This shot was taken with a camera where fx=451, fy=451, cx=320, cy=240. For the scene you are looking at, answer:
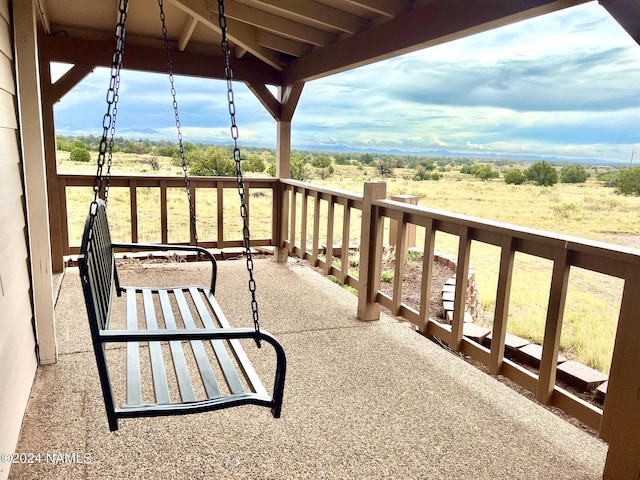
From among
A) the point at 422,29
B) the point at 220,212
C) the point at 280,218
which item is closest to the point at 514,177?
the point at 280,218

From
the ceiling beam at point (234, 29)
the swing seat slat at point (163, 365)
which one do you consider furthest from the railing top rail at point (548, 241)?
the ceiling beam at point (234, 29)

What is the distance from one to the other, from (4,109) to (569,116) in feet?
119

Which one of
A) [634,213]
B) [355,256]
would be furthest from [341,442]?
[634,213]

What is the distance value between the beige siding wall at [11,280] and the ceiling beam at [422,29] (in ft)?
7.97

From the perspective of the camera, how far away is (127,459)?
5.86 feet

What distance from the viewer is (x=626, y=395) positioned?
5.36 feet

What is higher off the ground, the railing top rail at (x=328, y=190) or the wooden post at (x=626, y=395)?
the railing top rail at (x=328, y=190)

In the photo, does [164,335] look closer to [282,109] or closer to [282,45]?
[282,45]

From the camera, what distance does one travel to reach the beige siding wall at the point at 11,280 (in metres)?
1.70

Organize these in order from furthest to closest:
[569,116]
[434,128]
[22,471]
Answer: [434,128], [569,116], [22,471]

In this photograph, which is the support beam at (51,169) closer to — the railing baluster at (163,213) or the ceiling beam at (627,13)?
the railing baluster at (163,213)

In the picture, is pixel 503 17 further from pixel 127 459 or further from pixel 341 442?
pixel 127 459

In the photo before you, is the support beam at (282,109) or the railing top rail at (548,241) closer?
the railing top rail at (548,241)

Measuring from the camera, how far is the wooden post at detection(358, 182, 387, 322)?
3281 millimetres
